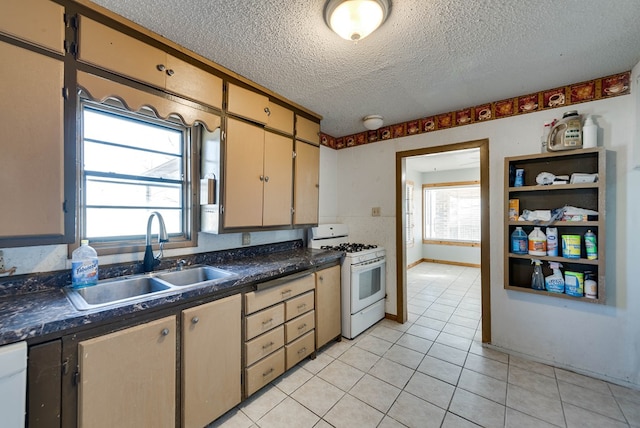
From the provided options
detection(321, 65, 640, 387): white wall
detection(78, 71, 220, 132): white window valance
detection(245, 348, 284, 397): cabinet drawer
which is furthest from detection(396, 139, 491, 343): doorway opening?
detection(78, 71, 220, 132): white window valance

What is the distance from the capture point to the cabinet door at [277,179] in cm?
228

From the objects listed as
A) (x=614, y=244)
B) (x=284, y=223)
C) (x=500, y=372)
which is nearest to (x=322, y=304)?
(x=284, y=223)

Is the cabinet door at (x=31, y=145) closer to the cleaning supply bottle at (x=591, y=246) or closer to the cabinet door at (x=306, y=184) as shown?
the cabinet door at (x=306, y=184)

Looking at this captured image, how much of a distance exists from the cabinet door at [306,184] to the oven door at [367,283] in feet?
2.43

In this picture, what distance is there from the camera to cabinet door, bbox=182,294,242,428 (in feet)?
4.60

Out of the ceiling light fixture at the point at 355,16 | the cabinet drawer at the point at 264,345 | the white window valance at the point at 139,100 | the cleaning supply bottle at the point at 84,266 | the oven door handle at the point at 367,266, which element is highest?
the ceiling light fixture at the point at 355,16

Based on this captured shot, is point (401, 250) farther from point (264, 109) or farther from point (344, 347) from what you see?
point (264, 109)

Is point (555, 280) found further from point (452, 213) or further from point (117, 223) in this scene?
point (452, 213)

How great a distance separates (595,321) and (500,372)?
856mm

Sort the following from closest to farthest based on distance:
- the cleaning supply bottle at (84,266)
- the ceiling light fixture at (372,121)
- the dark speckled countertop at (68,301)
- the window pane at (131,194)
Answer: the dark speckled countertop at (68,301), the cleaning supply bottle at (84,266), the window pane at (131,194), the ceiling light fixture at (372,121)

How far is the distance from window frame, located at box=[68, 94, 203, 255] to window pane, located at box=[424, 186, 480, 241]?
5.90 metres

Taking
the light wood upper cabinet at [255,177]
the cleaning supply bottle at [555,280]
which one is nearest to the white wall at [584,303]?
the cleaning supply bottle at [555,280]

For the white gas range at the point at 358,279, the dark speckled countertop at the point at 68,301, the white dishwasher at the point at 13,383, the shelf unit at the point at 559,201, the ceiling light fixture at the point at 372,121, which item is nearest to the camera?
the white dishwasher at the point at 13,383

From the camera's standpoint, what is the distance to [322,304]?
235cm
